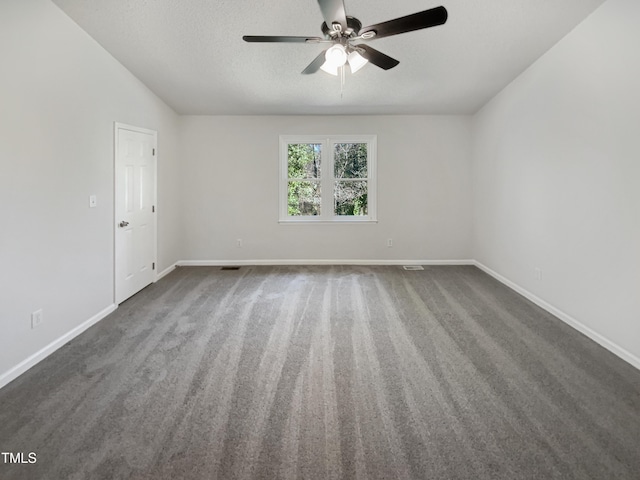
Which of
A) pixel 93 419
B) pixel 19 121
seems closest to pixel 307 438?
pixel 93 419

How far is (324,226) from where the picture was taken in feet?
19.6

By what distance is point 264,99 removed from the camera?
16.7 ft

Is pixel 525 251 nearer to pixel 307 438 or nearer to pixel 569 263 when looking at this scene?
pixel 569 263

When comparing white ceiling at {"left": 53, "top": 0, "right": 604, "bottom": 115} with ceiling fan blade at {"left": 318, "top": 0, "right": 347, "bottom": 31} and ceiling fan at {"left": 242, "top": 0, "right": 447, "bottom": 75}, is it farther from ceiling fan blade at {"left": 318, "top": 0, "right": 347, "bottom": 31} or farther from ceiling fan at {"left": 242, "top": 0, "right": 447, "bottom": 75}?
ceiling fan blade at {"left": 318, "top": 0, "right": 347, "bottom": 31}

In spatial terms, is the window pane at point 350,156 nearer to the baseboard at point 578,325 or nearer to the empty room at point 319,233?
the empty room at point 319,233

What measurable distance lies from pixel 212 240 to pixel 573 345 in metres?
5.02

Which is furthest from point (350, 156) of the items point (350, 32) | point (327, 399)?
point (327, 399)

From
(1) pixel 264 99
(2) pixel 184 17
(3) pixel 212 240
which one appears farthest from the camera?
(3) pixel 212 240

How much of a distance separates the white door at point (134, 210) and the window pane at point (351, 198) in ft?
9.40

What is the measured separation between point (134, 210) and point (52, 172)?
1.47 m

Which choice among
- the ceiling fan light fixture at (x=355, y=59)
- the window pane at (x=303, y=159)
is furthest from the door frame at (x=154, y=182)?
the ceiling fan light fixture at (x=355, y=59)

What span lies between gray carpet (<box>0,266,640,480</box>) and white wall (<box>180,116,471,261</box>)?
221cm

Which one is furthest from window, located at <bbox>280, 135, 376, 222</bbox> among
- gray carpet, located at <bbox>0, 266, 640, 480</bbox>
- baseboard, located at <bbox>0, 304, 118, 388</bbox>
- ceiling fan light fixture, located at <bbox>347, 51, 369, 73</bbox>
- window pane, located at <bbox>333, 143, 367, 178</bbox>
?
baseboard, located at <bbox>0, 304, 118, 388</bbox>

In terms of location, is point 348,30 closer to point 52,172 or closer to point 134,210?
point 52,172
